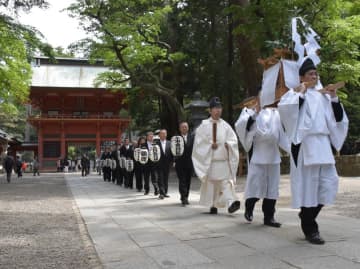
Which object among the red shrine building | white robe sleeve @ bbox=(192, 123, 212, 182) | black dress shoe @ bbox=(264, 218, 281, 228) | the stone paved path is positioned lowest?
the stone paved path

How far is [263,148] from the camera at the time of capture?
6164mm

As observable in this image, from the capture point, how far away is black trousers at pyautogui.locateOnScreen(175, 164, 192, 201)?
902cm

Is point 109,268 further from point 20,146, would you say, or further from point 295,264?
point 20,146

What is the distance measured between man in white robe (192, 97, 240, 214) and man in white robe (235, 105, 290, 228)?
112cm

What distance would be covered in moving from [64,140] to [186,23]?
18225 mm

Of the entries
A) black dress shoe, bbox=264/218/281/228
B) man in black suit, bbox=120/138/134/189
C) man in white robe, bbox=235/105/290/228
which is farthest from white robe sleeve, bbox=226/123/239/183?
man in black suit, bbox=120/138/134/189

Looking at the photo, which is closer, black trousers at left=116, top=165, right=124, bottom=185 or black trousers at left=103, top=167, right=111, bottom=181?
black trousers at left=116, top=165, right=124, bottom=185

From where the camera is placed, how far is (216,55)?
22.3 meters

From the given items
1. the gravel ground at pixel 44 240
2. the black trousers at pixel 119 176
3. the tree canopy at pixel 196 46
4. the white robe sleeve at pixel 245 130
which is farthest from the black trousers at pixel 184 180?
the black trousers at pixel 119 176

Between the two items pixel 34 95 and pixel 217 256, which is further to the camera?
pixel 34 95

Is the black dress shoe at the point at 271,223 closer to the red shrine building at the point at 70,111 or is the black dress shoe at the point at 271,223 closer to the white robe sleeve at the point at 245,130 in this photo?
the white robe sleeve at the point at 245,130

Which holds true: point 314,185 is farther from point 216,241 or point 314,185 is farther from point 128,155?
point 128,155

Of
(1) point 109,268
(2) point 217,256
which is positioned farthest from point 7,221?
(2) point 217,256

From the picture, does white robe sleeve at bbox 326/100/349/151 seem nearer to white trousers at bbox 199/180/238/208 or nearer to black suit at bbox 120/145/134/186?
white trousers at bbox 199/180/238/208
